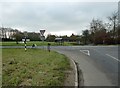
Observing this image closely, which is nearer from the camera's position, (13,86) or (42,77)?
(13,86)

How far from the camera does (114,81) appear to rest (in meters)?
11.4

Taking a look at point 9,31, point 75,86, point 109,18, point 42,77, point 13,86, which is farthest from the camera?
point 9,31

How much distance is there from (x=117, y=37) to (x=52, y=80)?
206ft

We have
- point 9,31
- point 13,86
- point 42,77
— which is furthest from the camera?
point 9,31

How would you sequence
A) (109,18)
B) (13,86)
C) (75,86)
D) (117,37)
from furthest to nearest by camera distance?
(109,18)
(117,37)
(75,86)
(13,86)

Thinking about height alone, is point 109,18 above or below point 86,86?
above

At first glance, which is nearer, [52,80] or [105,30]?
[52,80]

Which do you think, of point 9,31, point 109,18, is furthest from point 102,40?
point 9,31

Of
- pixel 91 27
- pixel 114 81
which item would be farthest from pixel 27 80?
pixel 91 27

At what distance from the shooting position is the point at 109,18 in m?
79.4

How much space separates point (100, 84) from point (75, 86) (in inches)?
46.4

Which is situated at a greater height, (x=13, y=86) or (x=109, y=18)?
(x=109, y=18)

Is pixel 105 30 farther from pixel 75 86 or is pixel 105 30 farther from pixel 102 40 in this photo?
pixel 75 86

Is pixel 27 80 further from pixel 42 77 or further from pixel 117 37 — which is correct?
pixel 117 37
